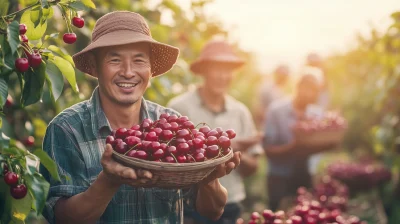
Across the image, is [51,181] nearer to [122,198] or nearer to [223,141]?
[122,198]

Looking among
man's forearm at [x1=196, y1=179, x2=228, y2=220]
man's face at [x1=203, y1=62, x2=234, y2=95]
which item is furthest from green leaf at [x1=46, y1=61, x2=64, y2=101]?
man's face at [x1=203, y1=62, x2=234, y2=95]

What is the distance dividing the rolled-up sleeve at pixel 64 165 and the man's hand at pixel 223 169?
1.53 ft

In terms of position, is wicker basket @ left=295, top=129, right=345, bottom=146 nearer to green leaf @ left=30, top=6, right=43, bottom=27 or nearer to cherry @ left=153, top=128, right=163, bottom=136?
cherry @ left=153, top=128, right=163, bottom=136

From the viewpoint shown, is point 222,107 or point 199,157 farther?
point 222,107

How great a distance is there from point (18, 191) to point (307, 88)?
4.03 m

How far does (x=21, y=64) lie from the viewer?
1.91 metres

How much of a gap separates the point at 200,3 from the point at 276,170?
6.14 feet

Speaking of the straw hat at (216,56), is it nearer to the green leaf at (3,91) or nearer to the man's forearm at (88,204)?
the man's forearm at (88,204)

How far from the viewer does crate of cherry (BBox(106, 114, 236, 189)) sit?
6.23 ft

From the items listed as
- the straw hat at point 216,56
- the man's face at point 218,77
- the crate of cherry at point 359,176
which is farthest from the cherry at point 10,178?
the crate of cherry at point 359,176

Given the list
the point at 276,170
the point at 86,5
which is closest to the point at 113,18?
the point at 86,5

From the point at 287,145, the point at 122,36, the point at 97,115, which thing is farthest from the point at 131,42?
the point at 287,145

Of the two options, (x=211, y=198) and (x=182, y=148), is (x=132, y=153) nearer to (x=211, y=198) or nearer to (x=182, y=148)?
(x=182, y=148)

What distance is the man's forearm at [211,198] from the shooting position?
7.63 feet
